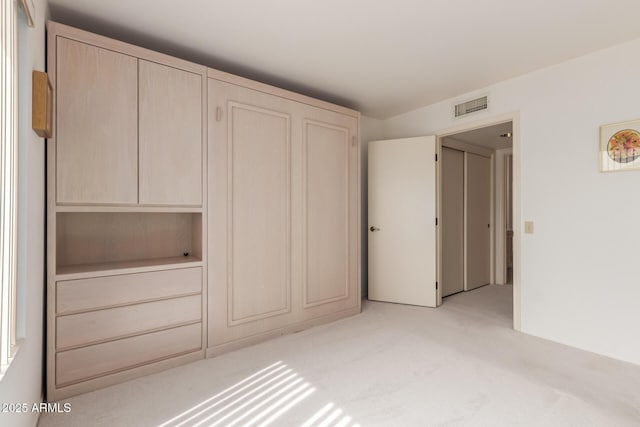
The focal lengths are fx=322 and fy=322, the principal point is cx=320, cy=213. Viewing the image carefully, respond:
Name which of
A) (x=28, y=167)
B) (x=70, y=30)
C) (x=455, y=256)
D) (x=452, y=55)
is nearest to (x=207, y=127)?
(x=70, y=30)

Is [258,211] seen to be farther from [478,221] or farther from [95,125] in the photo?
[478,221]

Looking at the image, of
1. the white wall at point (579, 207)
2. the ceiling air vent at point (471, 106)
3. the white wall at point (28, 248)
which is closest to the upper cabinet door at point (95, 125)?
the white wall at point (28, 248)

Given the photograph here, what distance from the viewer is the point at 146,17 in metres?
2.13

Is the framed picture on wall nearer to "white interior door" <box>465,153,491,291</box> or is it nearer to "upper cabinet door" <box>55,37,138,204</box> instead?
"white interior door" <box>465,153,491,291</box>

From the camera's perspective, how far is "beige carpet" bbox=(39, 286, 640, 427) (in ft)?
5.81

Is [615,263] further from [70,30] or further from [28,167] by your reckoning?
[70,30]

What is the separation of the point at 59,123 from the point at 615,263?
399 centimetres

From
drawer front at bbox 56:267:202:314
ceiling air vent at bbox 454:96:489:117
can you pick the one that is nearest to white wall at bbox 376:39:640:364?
ceiling air vent at bbox 454:96:489:117

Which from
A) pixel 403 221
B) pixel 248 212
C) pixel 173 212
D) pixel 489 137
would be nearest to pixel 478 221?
pixel 489 137

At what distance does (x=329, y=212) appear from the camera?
335cm

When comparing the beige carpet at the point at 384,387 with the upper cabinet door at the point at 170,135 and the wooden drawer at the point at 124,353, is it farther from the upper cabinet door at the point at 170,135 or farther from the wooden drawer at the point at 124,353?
the upper cabinet door at the point at 170,135

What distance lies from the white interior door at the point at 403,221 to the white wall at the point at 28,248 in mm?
3215

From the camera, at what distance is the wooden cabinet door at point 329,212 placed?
3176 millimetres

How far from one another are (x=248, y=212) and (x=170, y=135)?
0.84 metres
